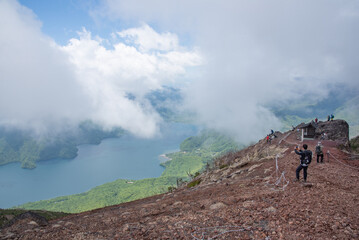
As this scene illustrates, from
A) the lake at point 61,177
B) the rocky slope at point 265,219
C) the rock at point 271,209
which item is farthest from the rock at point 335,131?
the lake at point 61,177

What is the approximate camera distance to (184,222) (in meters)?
8.22

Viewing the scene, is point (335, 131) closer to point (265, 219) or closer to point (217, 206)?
point (217, 206)

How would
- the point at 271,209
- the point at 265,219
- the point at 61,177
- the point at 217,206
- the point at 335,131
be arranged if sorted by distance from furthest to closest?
the point at 61,177 < the point at 335,131 < the point at 217,206 < the point at 271,209 < the point at 265,219

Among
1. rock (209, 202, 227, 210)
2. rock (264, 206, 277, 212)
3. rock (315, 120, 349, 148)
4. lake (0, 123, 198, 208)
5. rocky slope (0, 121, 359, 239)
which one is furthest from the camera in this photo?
lake (0, 123, 198, 208)

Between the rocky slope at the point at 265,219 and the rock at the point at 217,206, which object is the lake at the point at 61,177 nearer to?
the rocky slope at the point at 265,219

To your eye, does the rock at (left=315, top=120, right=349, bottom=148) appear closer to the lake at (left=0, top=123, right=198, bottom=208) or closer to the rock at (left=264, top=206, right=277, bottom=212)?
the rock at (left=264, top=206, right=277, bottom=212)

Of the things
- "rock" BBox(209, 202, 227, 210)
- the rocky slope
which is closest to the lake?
the rocky slope

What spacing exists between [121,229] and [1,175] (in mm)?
223068

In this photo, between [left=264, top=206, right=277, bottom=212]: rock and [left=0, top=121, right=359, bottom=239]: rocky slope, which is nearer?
[left=0, top=121, right=359, bottom=239]: rocky slope

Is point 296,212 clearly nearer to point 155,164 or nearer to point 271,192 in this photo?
point 271,192

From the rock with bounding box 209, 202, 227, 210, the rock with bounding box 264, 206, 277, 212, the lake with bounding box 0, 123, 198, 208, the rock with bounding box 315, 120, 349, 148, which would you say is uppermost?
the rock with bounding box 315, 120, 349, 148

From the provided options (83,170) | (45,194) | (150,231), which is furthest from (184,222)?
(83,170)

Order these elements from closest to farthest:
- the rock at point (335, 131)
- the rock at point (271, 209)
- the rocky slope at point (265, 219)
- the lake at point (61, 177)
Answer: the rocky slope at point (265, 219), the rock at point (271, 209), the rock at point (335, 131), the lake at point (61, 177)

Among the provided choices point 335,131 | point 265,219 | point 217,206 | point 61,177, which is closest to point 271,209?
point 265,219
